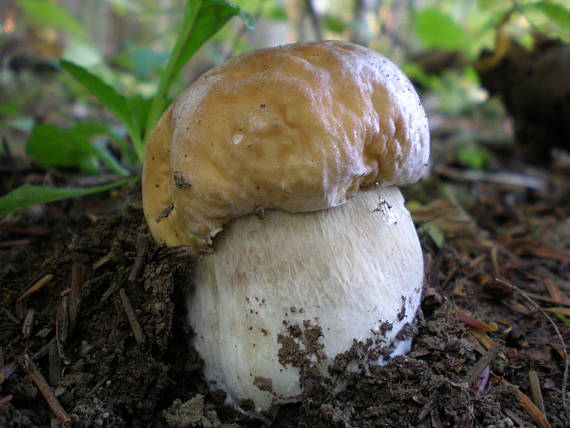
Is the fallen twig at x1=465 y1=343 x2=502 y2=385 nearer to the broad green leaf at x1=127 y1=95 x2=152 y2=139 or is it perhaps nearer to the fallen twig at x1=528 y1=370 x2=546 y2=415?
the fallen twig at x1=528 y1=370 x2=546 y2=415

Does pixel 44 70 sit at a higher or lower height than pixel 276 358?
higher

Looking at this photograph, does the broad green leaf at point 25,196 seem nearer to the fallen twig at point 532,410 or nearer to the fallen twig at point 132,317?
the fallen twig at point 132,317

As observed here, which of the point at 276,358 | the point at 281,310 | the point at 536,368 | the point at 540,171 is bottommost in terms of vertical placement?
the point at 540,171

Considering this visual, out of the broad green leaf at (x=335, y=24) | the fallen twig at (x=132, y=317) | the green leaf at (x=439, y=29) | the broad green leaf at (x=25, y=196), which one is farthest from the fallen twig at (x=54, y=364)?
the green leaf at (x=439, y=29)

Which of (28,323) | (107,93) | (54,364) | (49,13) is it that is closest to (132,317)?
(54,364)

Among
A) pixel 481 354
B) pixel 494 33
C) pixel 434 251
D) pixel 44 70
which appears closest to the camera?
pixel 481 354

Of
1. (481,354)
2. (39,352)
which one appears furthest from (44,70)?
(481,354)

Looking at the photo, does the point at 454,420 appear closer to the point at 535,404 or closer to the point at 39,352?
the point at 535,404
